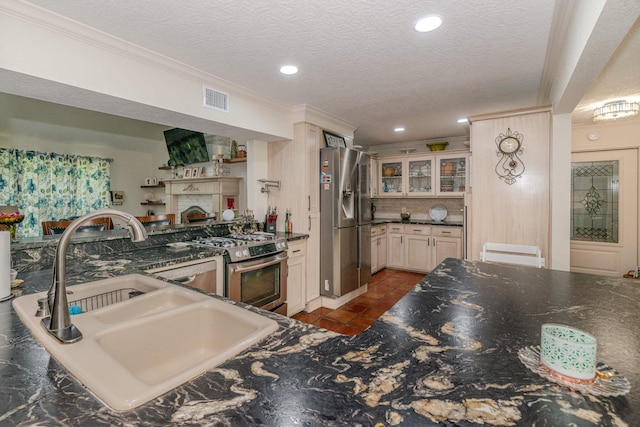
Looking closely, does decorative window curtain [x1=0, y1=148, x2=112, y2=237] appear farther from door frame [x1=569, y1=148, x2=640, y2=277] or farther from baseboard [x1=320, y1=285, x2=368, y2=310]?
door frame [x1=569, y1=148, x2=640, y2=277]

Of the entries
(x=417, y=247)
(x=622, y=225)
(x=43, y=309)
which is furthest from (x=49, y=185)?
(x=622, y=225)

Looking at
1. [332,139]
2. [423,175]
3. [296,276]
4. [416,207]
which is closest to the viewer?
[296,276]

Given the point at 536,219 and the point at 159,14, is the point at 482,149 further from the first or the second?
the point at 159,14

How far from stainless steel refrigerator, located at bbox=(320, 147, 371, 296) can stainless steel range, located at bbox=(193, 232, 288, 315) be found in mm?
723

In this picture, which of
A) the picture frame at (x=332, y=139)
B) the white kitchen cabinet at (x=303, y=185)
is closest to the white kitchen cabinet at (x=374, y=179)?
the picture frame at (x=332, y=139)

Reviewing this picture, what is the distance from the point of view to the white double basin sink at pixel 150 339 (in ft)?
2.25

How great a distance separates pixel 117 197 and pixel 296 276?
4644 mm

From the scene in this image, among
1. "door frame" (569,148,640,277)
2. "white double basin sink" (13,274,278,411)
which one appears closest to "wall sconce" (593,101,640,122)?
"door frame" (569,148,640,277)

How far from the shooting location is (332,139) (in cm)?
394

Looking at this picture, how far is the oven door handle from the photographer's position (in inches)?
99.6

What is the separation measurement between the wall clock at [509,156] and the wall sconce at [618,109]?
126cm

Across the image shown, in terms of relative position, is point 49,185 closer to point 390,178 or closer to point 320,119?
point 320,119

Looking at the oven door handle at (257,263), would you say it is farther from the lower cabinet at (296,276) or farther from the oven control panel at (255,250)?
the lower cabinet at (296,276)

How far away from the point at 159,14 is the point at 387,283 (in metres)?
4.19
